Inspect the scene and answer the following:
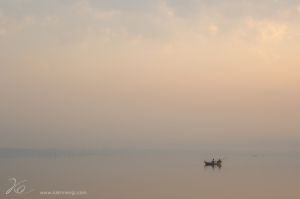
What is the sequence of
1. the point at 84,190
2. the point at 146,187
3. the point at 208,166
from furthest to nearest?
the point at 208,166 → the point at 146,187 → the point at 84,190

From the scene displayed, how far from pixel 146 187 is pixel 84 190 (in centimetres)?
520

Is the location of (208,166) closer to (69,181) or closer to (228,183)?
(228,183)

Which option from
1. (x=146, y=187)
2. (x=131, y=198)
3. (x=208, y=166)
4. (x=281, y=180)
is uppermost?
(x=208, y=166)

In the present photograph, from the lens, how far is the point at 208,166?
6994cm

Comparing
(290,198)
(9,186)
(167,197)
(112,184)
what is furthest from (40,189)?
(290,198)

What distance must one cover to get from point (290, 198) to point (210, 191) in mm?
6183

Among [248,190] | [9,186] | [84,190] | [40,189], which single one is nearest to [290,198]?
[248,190]

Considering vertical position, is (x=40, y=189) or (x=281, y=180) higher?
(x=281, y=180)

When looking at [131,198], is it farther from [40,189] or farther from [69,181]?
[69,181]

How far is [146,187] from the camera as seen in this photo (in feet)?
117

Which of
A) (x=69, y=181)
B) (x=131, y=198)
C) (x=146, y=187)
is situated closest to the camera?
(x=131, y=198)

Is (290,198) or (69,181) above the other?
(69,181)

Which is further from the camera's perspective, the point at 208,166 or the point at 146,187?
the point at 208,166

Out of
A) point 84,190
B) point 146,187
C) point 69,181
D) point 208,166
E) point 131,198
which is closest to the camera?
point 131,198
